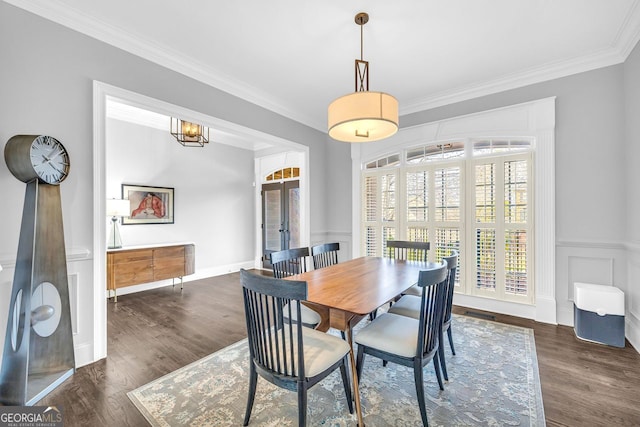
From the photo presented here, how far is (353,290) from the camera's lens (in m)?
1.95

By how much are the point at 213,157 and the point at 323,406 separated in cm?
509

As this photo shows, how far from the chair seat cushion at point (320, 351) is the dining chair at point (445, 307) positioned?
0.79 m

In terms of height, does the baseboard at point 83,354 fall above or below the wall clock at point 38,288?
below

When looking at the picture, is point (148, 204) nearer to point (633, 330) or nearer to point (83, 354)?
point (83, 354)

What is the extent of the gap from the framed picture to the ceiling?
2.53m

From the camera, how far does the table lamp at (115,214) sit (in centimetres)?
404

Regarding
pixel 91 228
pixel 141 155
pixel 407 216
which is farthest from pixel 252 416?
pixel 141 155

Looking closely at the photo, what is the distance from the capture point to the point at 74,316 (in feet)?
7.59

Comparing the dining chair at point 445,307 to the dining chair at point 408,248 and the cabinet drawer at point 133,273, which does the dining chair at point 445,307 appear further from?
the cabinet drawer at point 133,273

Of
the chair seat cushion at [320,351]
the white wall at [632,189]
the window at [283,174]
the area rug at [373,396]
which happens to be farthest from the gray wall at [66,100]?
the white wall at [632,189]

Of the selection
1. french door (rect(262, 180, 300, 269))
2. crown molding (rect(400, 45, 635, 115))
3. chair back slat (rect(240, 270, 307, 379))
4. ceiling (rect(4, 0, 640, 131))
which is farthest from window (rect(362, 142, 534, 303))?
chair back slat (rect(240, 270, 307, 379))

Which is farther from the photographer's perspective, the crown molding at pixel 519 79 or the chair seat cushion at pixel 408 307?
the crown molding at pixel 519 79

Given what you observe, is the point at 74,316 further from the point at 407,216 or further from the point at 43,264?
the point at 407,216

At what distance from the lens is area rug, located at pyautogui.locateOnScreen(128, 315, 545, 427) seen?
1.73 m
